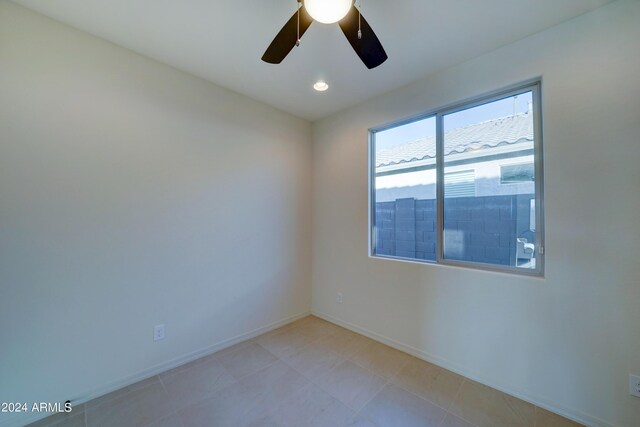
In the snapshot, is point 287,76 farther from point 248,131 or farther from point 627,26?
point 627,26

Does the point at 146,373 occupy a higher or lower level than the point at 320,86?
lower

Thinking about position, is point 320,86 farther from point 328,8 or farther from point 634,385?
point 634,385

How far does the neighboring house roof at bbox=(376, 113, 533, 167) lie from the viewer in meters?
1.87

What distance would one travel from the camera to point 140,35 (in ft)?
5.86

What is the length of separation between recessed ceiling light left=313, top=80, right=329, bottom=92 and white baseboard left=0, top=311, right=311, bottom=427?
2.64 m

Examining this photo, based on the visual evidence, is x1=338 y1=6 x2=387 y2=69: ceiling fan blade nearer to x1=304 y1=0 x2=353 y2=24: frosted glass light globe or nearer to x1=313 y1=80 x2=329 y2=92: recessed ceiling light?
x1=304 y1=0 x2=353 y2=24: frosted glass light globe

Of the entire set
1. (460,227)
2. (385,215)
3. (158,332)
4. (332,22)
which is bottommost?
(158,332)

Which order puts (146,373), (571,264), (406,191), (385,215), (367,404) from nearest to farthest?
(571,264)
(367,404)
(146,373)
(406,191)
(385,215)

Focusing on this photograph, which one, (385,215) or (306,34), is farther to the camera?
(385,215)

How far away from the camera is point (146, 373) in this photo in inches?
77.3

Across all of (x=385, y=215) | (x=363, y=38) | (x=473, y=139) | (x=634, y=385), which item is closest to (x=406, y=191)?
(x=385, y=215)

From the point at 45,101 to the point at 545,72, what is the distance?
11.2 feet

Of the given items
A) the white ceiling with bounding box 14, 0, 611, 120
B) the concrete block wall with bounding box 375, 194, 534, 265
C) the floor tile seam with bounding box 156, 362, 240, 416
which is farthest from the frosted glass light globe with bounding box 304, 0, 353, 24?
the floor tile seam with bounding box 156, 362, 240, 416

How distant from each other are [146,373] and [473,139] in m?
3.34
